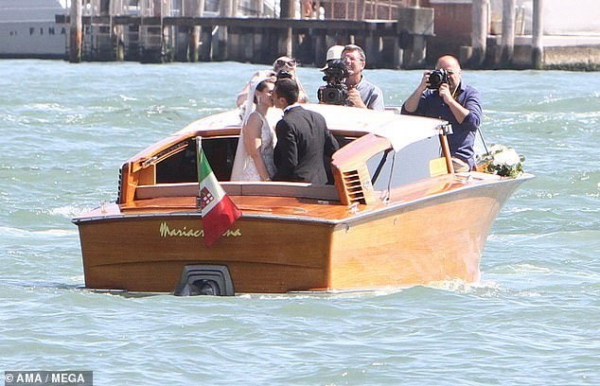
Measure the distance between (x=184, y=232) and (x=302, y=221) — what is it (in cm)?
72

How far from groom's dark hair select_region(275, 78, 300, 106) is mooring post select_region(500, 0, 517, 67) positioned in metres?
31.7

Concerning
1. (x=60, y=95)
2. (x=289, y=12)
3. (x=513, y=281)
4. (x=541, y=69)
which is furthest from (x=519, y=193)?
(x=289, y=12)

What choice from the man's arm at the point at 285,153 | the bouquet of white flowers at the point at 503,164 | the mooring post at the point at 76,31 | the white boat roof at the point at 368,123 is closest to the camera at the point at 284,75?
the white boat roof at the point at 368,123

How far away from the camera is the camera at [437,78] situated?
456 inches

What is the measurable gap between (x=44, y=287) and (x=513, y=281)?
3.40m

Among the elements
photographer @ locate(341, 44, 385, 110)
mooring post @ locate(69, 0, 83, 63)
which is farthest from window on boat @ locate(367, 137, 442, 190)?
mooring post @ locate(69, 0, 83, 63)

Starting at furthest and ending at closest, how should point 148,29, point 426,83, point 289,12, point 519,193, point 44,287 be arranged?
point 148,29, point 289,12, point 519,193, point 426,83, point 44,287

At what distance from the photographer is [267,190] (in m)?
10.1

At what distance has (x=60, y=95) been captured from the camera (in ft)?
105

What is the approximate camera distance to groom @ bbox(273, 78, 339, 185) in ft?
32.9

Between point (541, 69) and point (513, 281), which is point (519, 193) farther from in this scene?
point (541, 69)

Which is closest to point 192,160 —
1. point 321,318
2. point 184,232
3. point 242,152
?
point 242,152

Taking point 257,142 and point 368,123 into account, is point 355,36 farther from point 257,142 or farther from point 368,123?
point 257,142

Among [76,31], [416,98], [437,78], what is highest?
[437,78]
